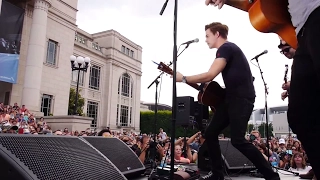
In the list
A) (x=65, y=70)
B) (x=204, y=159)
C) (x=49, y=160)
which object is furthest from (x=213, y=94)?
(x=65, y=70)

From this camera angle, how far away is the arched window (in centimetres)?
3470

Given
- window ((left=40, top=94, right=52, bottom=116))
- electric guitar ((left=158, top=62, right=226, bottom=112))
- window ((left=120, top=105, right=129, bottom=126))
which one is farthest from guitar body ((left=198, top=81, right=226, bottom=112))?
window ((left=120, top=105, right=129, bottom=126))

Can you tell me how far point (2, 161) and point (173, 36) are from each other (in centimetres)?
199

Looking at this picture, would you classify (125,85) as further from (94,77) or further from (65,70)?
(65,70)

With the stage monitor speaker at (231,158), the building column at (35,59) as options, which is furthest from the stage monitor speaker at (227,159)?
the building column at (35,59)

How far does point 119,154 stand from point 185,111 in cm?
139

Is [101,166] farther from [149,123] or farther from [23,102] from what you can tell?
[149,123]

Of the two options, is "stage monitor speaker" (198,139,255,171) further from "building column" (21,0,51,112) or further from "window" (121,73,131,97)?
"window" (121,73,131,97)

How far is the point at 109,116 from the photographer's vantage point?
32094 mm

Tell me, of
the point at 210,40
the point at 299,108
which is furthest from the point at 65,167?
the point at 210,40

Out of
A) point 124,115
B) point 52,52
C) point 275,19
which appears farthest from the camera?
point 124,115

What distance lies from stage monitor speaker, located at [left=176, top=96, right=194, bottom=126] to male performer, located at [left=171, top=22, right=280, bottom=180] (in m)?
1.22

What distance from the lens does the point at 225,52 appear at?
2.85 metres

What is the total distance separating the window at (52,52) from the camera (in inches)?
813
